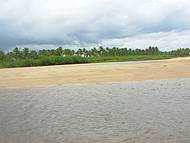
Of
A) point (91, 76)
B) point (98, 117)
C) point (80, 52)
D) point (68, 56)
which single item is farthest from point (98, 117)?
point (80, 52)

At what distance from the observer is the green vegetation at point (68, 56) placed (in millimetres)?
60656

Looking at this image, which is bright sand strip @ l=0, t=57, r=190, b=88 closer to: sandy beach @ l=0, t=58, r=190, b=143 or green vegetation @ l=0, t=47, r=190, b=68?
sandy beach @ l=0, t=58, r=190, b=143

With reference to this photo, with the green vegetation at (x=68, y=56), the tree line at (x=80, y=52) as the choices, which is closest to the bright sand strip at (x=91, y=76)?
the green vegetation at (x=68, y=56)

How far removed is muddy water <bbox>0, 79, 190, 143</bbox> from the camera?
25.0 ft

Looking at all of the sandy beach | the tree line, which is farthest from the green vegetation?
the sandy beach

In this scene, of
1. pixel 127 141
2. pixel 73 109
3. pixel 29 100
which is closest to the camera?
pixel 127 141

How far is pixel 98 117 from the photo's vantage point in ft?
33.0

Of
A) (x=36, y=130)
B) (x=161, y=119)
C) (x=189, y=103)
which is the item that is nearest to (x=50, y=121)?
(x=36, y=130)

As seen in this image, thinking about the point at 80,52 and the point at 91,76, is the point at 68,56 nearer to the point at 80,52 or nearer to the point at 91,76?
the point at 80,52

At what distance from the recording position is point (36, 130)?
8.52 metres

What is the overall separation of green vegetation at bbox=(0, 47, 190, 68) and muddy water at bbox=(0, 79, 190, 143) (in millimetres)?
42453

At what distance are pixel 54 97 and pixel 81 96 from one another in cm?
114

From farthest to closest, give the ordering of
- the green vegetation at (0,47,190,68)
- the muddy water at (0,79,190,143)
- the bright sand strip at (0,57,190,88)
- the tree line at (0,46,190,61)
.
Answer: the tree line at (0,46,190,61) → the green vegetation at (0,47,190,68) → the bright sand strip at (0,57,190,88) → the muddy water at (0,79,190,143)

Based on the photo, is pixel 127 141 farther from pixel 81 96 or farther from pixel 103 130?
pixel 81 96
